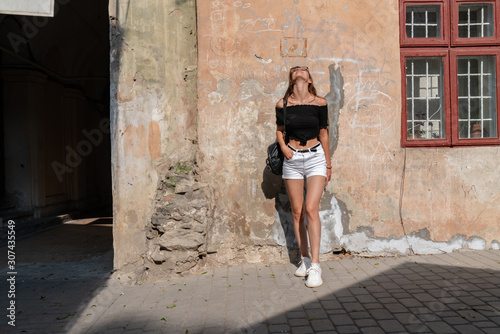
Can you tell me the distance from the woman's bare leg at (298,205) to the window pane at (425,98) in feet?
6.17

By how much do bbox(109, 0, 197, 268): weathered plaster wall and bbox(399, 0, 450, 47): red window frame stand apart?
266cm

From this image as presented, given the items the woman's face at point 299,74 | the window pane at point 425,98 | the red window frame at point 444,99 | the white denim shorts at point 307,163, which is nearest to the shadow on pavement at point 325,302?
the white denim shorts at point 307,163

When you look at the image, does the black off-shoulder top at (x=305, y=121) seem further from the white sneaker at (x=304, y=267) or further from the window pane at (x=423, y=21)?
the window pane at (x=423, y=21)

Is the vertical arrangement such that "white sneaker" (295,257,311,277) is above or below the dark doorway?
below

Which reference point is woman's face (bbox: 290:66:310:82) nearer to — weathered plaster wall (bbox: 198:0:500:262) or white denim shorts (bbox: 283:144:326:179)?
weathered plaster wall (bbox: 198:0:500:262)

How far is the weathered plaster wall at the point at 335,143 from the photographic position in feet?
16.6

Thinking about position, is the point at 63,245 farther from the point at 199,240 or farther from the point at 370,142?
the point at 370,142

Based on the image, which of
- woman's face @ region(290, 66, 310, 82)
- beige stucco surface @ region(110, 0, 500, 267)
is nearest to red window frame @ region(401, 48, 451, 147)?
beige stucco surface @ region(110, 0, 500, 267)

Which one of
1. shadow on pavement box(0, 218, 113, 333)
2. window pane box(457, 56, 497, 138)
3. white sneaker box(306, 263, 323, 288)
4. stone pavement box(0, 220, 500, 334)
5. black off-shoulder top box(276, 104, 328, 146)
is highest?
window pane box(457, 56, 497, 138)

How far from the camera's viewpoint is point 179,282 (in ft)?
14.9

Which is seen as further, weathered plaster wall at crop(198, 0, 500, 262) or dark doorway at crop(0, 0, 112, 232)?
dark doorway at crop(0, 0, 112, 232)

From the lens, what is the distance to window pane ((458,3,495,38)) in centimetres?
538

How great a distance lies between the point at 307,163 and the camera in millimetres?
4348

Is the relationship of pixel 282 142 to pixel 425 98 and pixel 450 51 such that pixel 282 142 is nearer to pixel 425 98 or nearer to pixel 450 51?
pixel 425 98
